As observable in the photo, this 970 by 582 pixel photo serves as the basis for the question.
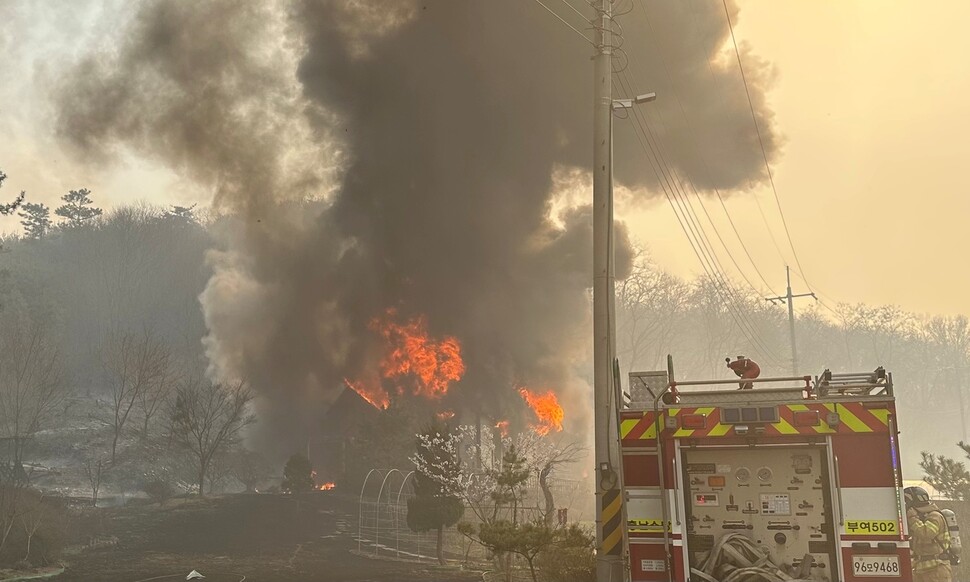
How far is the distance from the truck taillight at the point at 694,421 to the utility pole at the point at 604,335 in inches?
86.6

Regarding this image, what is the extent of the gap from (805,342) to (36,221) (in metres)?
52.0

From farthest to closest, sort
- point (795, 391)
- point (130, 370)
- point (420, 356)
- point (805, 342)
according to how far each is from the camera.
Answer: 1. point (805, 342)
2. point (130, 370)
3. point (420, 356)
4. point (795, 391)

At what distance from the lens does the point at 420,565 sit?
20.0m

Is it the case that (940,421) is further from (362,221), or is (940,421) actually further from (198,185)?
(198,185)

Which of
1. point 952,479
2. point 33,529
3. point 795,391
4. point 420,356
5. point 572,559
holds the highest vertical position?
point 420,356

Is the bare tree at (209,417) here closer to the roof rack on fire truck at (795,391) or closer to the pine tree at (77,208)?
the pine tree at (77,208)

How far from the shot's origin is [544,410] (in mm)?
23562

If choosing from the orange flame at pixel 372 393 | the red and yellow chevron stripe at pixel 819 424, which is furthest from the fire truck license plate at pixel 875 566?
the orange flame at pixel 372 393

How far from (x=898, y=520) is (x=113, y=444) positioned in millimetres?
25679

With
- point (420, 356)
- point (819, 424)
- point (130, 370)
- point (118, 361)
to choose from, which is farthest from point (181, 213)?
point (819, 424)

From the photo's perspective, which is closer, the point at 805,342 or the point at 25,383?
the point at 25,383

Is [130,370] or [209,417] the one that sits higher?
[130,370]

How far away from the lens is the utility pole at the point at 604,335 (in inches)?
375

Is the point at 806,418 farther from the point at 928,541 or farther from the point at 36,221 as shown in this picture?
the point at 36,221
